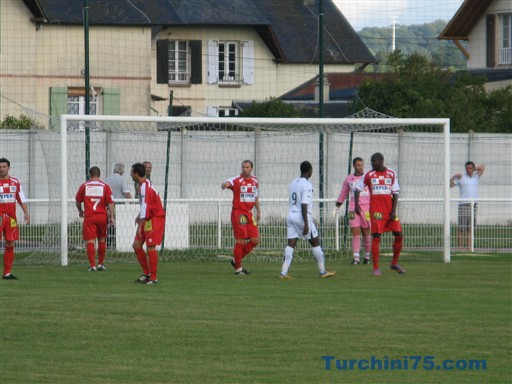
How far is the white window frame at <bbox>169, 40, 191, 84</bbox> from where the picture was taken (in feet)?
178

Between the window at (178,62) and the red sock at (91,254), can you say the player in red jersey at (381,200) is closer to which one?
the red sock at (91,254)

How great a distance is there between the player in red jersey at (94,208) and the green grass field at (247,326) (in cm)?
78

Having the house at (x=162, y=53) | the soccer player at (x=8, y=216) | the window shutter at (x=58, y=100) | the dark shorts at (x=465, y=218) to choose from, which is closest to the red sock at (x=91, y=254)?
the soccer player at (x=8, y=216)

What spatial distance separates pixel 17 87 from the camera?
42094 mm

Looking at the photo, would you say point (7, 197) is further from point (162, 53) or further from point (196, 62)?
point (196, 62)

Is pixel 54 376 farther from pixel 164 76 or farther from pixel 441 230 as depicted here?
pixel 164 76

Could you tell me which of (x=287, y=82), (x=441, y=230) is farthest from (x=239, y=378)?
(x=287, y=82)

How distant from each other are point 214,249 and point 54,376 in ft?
46.6

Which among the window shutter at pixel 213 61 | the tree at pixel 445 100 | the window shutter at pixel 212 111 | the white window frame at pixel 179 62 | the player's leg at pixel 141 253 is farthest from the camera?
the window shutter at pixel 213 61

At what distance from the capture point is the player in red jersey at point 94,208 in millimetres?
21484

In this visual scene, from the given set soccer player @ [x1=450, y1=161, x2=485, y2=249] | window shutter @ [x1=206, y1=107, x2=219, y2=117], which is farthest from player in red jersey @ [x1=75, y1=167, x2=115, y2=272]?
window shutter @ [x1=206, y1=107, x2=219, y2=117]

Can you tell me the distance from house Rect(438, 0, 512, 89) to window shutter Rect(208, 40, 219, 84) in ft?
32.5

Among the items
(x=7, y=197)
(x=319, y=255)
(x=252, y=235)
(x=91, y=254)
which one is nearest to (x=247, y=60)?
(x=91, y=254)

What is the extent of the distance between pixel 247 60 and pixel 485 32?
35.5 feet
